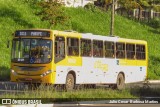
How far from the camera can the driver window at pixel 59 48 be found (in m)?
27.8

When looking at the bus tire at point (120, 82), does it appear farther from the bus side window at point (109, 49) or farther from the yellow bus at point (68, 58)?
the bus side window at point (109, 49)

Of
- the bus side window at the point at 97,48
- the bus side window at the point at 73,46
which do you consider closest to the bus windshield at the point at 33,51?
the bus side window at the point at 73,46

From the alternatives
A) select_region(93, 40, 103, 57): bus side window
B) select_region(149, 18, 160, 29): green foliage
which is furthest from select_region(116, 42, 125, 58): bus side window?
select_region(149, 18, 160, 29): green foliage

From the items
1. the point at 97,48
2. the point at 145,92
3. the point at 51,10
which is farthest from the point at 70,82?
the point at 51,10

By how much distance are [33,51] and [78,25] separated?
2896 centimetres

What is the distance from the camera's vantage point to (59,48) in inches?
1098

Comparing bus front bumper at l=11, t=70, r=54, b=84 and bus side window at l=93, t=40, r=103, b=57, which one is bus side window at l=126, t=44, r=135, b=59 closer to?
bus side window at l=93, t=40, r=103, b=57

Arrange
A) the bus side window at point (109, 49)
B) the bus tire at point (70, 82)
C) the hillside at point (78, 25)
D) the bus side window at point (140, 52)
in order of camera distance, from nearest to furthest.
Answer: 1. the bus tire at point (70, 82)
2. the bus side window at point (109, 49)
3. the bus side window at point (140, 52)
4. the hillside at point (78, 25)

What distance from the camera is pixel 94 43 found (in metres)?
31.2

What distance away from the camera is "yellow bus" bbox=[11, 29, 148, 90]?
1080 inches

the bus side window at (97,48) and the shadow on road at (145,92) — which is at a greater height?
the bus side window at (97,48)

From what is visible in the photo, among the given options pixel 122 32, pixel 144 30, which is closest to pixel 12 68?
pixel 122 32

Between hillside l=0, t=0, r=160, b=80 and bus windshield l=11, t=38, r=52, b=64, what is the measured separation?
9208 millimetres

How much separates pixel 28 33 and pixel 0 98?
25.5ft
